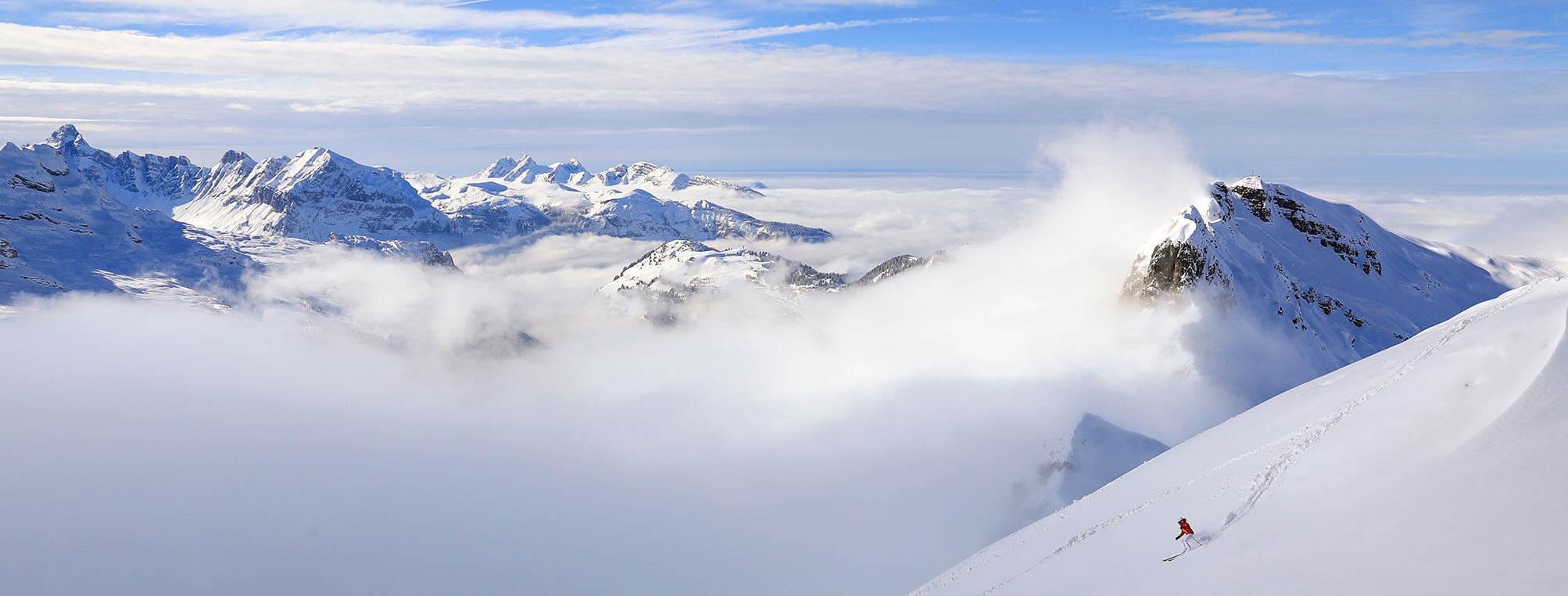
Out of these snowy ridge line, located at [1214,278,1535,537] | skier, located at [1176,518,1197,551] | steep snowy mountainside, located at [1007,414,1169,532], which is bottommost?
steep snowy mountainside, located at [1007,414,1169,532]

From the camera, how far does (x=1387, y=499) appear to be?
23281 millimetres

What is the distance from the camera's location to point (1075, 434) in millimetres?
101312

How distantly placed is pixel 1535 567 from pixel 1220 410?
98.9 metres

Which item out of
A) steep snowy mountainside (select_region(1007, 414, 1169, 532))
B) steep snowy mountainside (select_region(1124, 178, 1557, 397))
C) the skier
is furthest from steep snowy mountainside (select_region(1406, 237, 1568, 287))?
the skier

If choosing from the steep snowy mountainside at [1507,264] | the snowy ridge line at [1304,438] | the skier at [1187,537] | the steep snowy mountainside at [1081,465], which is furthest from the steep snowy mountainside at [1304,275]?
the skier at [1187,537]

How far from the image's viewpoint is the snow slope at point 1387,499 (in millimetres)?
19219

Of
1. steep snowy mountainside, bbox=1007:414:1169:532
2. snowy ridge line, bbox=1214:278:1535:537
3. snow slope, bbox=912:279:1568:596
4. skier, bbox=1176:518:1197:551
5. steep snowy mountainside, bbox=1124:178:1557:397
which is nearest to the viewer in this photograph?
snow slope, bbox=912:279:1568:596

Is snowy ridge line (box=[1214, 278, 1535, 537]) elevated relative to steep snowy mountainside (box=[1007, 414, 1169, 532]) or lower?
elevated

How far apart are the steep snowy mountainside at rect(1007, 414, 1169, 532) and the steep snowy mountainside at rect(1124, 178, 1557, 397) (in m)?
23.9

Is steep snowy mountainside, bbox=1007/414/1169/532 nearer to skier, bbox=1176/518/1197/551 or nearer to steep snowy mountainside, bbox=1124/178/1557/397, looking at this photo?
steep snowy mountainside, bbox=1124/178/1557/397

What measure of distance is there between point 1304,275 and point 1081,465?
77804 millimetres

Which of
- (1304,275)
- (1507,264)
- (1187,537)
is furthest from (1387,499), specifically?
(1507,264)

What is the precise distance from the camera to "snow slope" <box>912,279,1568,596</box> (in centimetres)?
1922

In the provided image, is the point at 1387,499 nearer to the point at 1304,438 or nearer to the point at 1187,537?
the point at 1187,537
